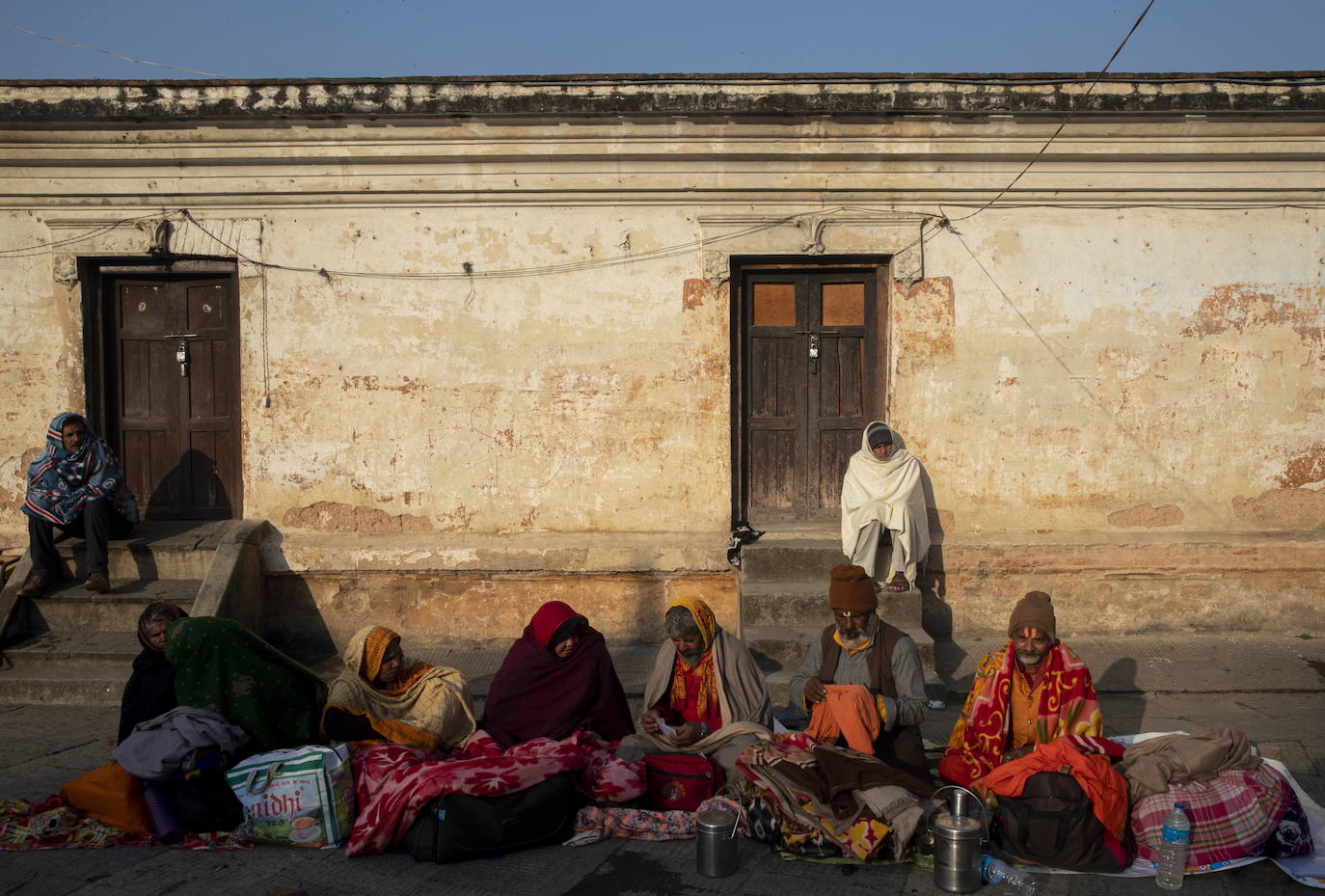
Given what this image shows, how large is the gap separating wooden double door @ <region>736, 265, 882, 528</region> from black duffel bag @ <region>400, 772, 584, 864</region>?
12.3 ft

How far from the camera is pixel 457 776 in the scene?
14.3ft

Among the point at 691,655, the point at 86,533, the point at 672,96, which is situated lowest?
the point at 691,655

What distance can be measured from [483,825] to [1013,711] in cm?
240

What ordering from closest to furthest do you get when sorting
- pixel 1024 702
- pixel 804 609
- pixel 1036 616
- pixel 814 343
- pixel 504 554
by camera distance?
pixel 1036 616
pixel 1024 702
pixel 804 609
pixel 504 554
pixel 814 343

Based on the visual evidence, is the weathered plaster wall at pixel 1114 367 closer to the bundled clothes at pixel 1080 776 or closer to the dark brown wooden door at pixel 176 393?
the bundled clothes at pixel 1080 776

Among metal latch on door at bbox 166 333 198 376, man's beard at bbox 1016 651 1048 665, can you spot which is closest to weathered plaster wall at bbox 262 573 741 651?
metal latch on door at bbox 166 333 198 376

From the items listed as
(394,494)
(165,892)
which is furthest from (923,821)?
(394,494)

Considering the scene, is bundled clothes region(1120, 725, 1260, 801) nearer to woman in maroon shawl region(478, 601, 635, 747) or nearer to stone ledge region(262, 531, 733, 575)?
woman in maroon shawl region(478, 601, 635, 747)

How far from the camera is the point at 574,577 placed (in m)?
7.56

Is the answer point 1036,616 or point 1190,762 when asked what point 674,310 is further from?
point 1190,762

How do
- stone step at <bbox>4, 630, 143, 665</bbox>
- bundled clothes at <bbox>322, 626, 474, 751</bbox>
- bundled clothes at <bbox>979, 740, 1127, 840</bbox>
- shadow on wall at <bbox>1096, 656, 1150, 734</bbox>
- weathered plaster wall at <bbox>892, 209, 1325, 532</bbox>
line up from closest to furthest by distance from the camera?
bundled clothes at <bbox>979, 740, 1127, 840</bbox>
bundled clothes at <bbox>322, 626, 474, 751</bbox>
shadow on wall at <bbox>1096, 656, 1150, 734</bbox>
stone step at <bbox>4, 630, 143, 665</bbox>
weathered plaster wall at <bbox>892, 209, 1325, 532</bbox>

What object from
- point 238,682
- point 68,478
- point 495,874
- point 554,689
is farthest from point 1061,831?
point 68,478

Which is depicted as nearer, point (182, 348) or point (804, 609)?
point (804, 609)

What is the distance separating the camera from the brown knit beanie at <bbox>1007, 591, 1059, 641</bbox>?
4645 millimetres
